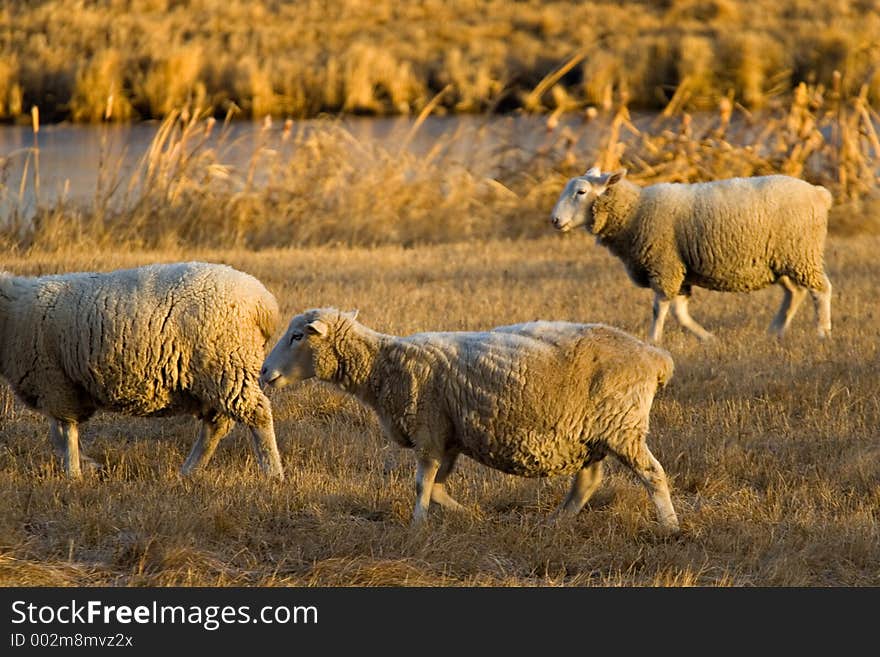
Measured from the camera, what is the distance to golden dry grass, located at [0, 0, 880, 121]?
2888 centimetres

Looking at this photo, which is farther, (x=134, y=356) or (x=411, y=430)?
(x=134, y=356)

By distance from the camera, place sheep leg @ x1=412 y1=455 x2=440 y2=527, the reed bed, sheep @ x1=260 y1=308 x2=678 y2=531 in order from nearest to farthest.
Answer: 1. sheep @ x1=260 y1=308 x2=678 y2=531
2. sheep leg @ x1=412 y1=455 x2=440 y2=527
3. the reed bed

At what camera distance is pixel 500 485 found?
22.7 feet

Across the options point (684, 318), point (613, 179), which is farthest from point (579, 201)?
point (684, 318)

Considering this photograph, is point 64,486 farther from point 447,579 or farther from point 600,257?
point 600,257

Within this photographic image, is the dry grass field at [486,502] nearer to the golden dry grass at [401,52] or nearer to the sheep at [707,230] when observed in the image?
the sheep at [707,230]

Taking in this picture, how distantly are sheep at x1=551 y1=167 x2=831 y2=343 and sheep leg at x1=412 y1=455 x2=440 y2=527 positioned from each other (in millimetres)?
4392

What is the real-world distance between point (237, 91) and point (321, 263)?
56.9ft

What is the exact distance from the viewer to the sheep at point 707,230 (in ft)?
33.2

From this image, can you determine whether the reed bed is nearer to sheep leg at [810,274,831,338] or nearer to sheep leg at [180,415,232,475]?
sheep leg at [810,274,831,338]

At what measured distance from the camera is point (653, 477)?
6020 millimetres

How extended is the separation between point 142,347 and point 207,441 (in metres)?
0.71

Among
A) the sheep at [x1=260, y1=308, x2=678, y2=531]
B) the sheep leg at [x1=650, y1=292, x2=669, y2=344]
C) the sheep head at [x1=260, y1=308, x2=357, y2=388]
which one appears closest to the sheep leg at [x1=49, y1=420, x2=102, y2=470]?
the sheep head at [x1=260, y1=308, x2=357, y2=388]

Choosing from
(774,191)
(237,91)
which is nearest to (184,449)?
(774,191)
